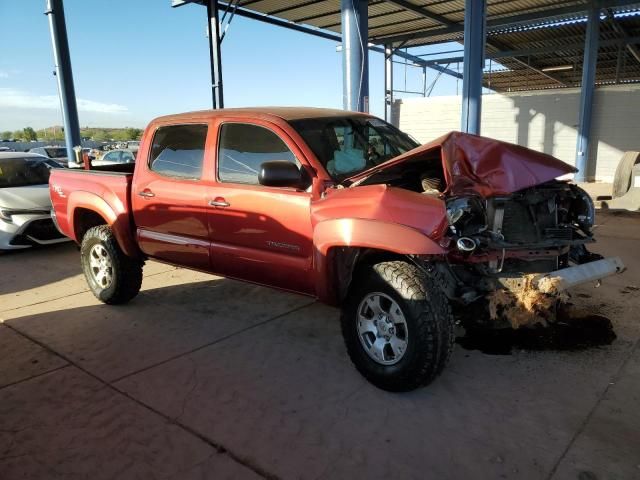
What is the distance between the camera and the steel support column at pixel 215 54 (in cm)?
1343

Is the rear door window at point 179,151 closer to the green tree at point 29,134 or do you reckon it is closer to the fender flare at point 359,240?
the fender flare at point 359,240

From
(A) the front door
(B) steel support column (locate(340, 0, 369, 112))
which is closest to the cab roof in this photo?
(A) the front door

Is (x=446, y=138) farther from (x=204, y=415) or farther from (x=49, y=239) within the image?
(x=49, y=239)

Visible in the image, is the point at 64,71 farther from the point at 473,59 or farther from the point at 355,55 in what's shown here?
the point at 473,59

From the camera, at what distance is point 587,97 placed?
1477 centimetres

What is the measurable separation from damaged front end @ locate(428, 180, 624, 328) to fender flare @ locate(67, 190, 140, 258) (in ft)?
10.1

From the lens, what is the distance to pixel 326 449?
268 centimetres

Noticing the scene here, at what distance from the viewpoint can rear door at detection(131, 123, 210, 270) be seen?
428cm

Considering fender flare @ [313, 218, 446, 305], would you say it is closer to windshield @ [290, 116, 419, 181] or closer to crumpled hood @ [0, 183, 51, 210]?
windshield @ [290, 116, 419, 181]

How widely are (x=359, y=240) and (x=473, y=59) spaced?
25.9 ft

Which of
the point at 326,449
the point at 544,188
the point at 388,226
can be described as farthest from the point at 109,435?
the point at 544,188

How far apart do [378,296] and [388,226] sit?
53cm

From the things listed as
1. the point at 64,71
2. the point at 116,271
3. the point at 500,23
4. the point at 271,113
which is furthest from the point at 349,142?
the point at 500,23

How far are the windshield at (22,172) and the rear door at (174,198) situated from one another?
14.8 feet
